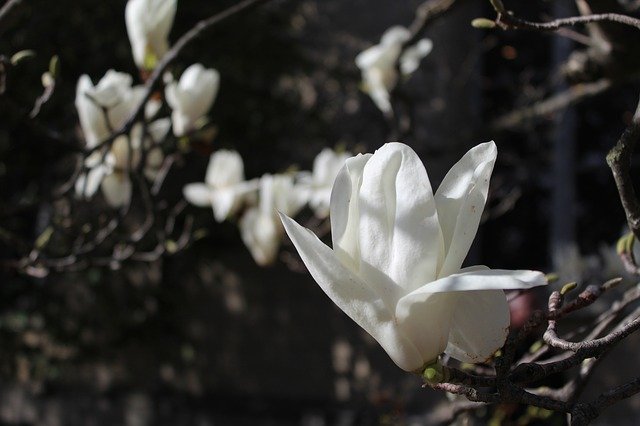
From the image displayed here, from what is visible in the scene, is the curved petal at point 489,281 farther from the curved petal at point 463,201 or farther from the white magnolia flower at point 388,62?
the white magnolia flower at point 388,62

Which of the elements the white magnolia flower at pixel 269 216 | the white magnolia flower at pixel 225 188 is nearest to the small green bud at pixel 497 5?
the white magnolia flower at pixel 269 216

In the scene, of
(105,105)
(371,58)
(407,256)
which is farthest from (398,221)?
(371,58)

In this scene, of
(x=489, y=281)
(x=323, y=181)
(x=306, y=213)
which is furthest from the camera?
(x=306, y=213)

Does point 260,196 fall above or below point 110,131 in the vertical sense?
below

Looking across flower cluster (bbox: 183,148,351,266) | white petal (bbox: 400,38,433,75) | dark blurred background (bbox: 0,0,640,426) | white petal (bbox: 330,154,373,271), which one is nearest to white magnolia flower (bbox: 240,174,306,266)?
flower cluster (bbox: 183,148,351,266)

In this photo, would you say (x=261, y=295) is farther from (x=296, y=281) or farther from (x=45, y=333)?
(x=45, y=333)

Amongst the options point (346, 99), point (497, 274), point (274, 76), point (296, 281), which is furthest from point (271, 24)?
point (497, 274)

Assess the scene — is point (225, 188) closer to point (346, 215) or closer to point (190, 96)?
point (190, 96)
